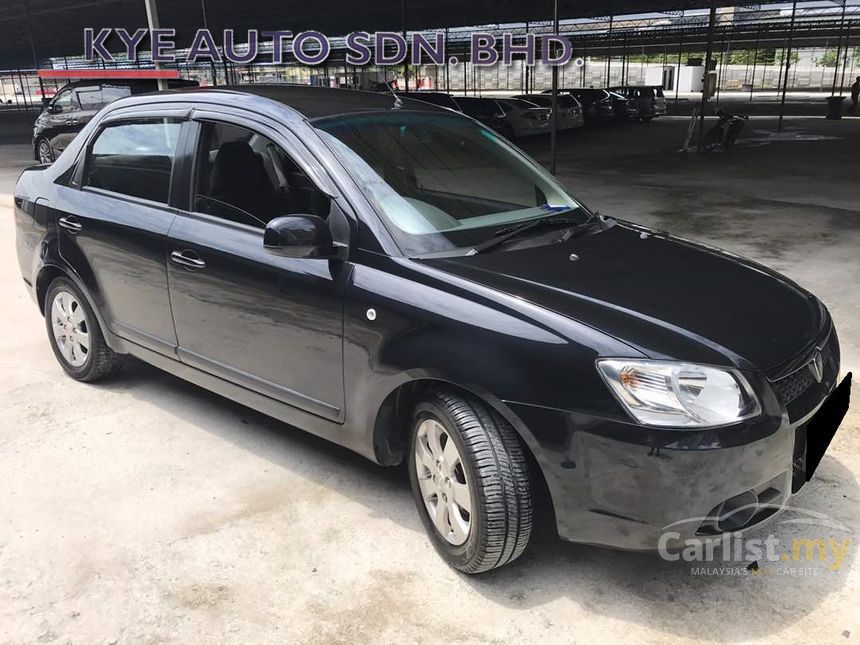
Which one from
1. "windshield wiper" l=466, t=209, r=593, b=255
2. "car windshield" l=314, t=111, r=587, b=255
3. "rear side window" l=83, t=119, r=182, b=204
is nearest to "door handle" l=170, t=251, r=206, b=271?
"rear side window" l=83, t=119, r=182, b=204

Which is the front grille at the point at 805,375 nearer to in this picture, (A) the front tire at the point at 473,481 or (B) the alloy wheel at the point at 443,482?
(A) the front tire at the point at 473,481

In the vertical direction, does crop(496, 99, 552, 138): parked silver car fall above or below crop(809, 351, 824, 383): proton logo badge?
below

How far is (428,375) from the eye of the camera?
2.56m

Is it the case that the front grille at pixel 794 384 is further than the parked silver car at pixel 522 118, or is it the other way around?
the parked silver car at pixel 522 118

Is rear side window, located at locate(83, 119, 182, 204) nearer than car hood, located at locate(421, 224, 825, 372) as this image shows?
No

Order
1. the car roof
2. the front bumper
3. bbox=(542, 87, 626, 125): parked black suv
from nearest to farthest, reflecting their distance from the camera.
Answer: the front bumper → the car roof → bbox=(542, 87, 626, 125): parked black suv

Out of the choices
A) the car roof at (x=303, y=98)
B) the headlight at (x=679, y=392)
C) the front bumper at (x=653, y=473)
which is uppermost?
the car roof at (x=303, y=98)

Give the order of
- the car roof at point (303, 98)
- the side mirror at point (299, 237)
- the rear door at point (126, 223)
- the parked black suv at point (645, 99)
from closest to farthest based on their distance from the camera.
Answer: the side mirror at point (299, 237) < the car roof at point (303, 98) < the rear door at point (126, 223) < the parked black suv at point (645, 99)

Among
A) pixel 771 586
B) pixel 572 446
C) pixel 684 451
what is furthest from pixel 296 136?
pixel 771 586

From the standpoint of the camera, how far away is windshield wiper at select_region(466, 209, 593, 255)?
2.86m

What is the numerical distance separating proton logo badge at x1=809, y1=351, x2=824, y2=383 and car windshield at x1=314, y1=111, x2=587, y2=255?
1237 mm

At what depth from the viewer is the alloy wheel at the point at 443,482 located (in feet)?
8.50

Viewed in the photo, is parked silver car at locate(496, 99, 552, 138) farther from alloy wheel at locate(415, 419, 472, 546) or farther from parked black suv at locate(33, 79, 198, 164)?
alloy wheel at locate(415, 419, 472, 546)

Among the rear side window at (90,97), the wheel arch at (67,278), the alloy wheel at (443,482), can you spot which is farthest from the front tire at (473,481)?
the rear side window at (90,97)
